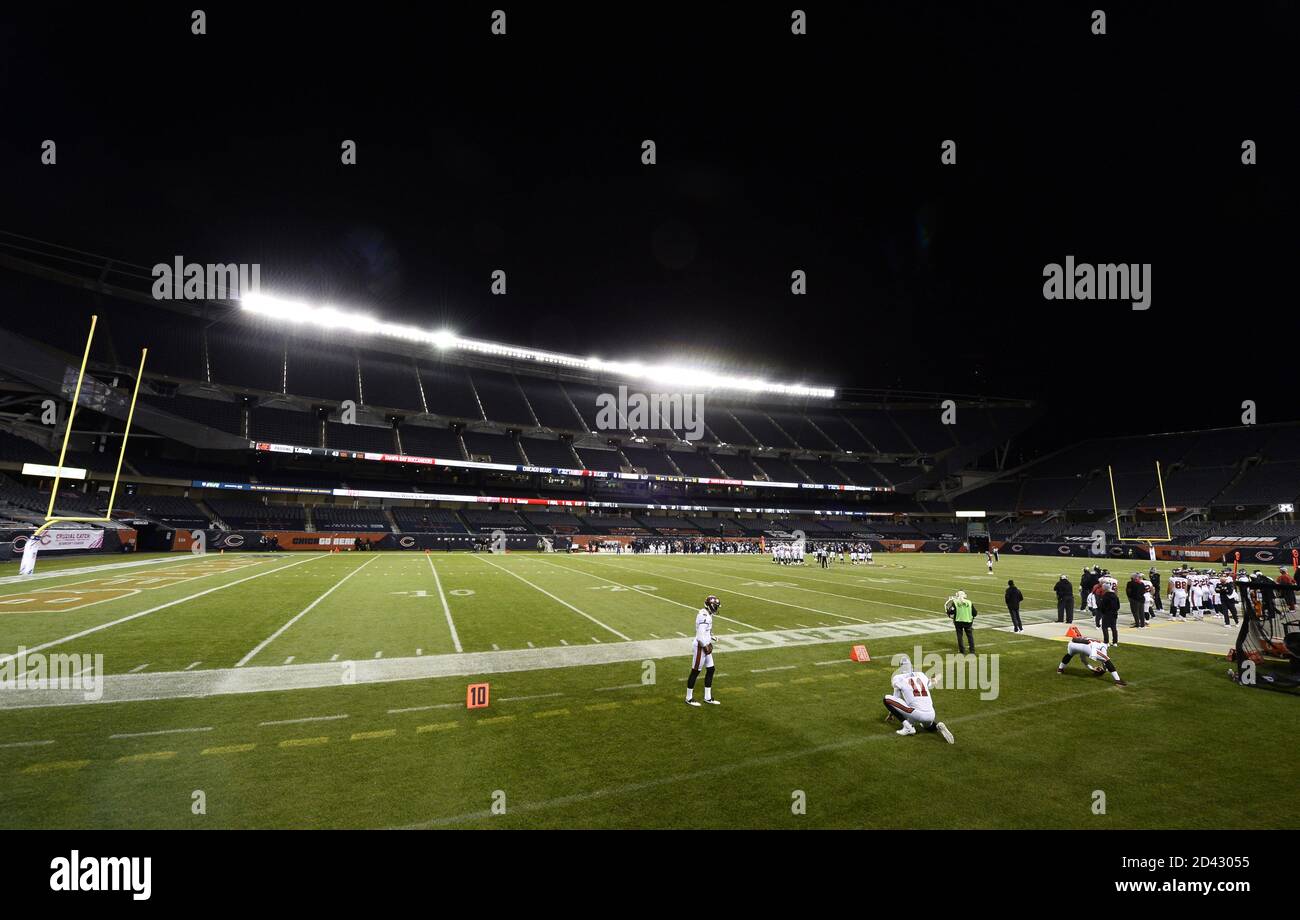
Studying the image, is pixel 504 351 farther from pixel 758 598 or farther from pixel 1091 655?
pixel 1091 655

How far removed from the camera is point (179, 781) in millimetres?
5309

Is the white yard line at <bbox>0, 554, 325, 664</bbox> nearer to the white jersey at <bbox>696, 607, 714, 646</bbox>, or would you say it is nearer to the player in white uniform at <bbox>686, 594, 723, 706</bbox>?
the player in white uniform at <bbox>686, 594, 723, 706</bbox>

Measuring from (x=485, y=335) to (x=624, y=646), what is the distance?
48.9 meters

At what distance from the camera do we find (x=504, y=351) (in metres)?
61.9

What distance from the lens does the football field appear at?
489 cm

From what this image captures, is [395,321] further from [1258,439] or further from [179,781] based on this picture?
[1258,439]

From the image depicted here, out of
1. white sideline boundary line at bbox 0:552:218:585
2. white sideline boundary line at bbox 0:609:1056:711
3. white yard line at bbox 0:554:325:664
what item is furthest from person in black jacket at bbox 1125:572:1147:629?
white sideline boundary line at bbox 0:552:218:585

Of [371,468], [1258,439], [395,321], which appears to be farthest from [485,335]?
[1258,439]

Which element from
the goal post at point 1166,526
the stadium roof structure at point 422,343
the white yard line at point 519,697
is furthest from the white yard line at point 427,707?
the goal post at point 1166,526

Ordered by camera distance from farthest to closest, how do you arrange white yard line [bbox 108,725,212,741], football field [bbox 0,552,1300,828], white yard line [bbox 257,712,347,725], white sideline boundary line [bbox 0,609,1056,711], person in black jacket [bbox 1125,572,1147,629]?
person in black jacket [bbox 1125,572,1147,629], white sideline boundary line [bbox 0,609,1056,711], white yard line [bbox 257,712,347,725], white yard line [bbox 108,725,212,741], football field [bbox 0,552,1300,828]

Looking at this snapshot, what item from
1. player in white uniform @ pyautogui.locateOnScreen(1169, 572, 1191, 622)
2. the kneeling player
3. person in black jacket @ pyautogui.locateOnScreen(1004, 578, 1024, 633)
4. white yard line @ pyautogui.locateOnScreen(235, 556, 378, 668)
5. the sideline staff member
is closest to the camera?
the kneeling player

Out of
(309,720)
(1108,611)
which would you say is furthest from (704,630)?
(1108,611)

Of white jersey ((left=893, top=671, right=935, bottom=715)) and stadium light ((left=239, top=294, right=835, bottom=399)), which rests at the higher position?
stadium light ((left=239, top=294, right=835, bottom=399))
